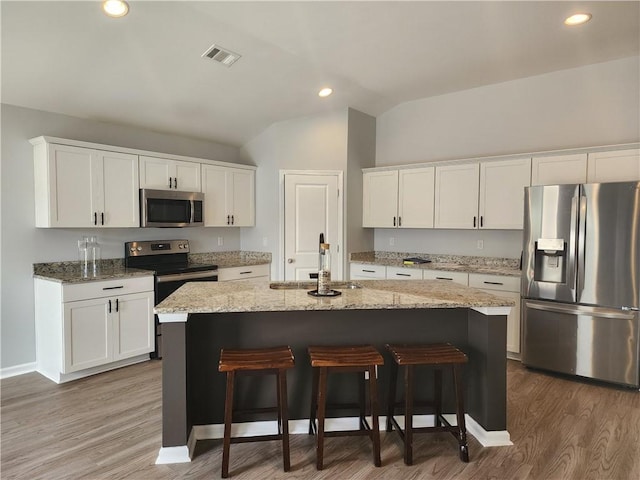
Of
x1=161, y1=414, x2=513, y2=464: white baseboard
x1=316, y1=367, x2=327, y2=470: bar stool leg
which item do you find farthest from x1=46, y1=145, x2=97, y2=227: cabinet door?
x1=316, y1=367, x2=327, y2=470: bar stool leg

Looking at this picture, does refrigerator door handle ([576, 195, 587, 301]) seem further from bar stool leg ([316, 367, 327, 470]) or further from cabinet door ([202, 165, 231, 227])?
cabinet door ([202, 165, 231, 227])

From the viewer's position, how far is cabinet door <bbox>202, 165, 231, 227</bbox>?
15.9 ft

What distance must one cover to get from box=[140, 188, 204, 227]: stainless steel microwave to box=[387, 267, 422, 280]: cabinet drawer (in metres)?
2.37

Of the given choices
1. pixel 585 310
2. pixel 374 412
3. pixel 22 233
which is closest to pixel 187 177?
pixel 22 233

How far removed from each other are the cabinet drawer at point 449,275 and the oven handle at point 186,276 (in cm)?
245

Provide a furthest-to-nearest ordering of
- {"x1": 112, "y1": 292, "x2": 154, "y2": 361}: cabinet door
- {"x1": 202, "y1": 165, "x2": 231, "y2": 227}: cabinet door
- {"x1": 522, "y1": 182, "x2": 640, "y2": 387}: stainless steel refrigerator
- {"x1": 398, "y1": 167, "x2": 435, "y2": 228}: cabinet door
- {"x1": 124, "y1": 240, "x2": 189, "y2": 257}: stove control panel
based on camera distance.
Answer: {"x1": 202, "y1": 165, "x2": 231, "y2": 227}: cabinet door < {"x1": 398, "y1": 167, "x2": 435, "y2": 228}: cabinet door < {"x1": 124, "y1": 240, "x2": 189, "y2": 257}: stove control panel < {"x1": 112, "y1": 292, "x2": 154, "y2": 361}: cabinet door < {"x1": 522, "y1": 182, "x2": 640, "y2": 387}: stainless steel refrigerator

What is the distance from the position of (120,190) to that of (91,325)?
4.44 ft

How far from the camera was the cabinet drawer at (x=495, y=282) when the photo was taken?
3930 millimetres

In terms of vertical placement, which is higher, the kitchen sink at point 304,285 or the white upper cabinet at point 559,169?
the white upper cabinet at point 559,169

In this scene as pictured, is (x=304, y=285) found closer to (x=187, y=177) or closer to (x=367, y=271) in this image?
(x=367, y=271)

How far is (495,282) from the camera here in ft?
13.2

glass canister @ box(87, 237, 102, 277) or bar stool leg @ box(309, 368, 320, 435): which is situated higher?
glass canister @ box(87, 237, 102, 277)

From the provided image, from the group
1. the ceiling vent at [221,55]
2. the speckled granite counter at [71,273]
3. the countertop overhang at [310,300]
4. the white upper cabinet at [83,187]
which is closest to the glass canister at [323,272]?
the countertop overhang at [310,300]

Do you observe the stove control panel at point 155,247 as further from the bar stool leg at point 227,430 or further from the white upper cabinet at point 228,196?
the bar stool leg at point 227,430
